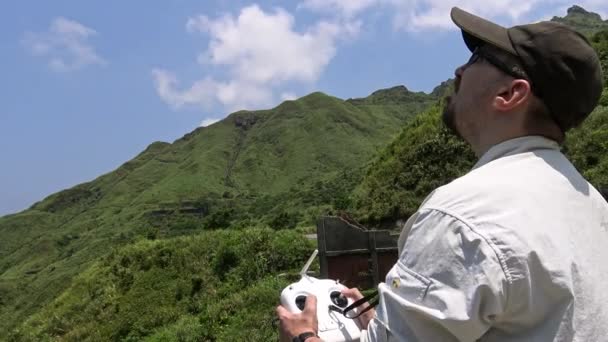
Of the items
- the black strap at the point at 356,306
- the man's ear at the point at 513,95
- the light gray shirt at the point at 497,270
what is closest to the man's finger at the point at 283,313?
the black strap at the point at 356,306

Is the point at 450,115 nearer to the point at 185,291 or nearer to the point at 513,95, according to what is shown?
the point at 513,95

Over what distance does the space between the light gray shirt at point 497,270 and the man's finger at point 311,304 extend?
294 millimetres

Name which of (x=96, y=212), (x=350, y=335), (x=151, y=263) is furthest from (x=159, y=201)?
(x=350, y=335)

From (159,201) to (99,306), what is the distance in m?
75.4

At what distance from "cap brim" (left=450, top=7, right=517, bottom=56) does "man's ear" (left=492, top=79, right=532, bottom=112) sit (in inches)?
2.8

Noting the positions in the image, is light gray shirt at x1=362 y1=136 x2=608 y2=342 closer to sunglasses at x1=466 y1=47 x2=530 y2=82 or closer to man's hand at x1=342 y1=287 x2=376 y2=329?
sunglasses at x1=466 y1=47 x2=530 y2=82

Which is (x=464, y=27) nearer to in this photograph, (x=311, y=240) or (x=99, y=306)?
(x=311, y=240)

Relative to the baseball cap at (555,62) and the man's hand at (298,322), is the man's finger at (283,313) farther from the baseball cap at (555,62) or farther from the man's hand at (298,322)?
the baseball cap at (555,62)

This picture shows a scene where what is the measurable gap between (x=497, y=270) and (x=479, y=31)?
1.90 ft

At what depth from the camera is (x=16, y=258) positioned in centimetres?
7775

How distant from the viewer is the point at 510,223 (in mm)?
1199

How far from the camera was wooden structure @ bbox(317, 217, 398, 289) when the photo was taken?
14.5ft

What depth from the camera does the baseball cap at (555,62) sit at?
53.3 inches

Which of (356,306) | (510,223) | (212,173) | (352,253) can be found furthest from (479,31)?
(212,173)
